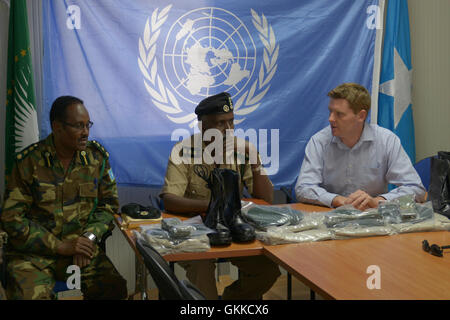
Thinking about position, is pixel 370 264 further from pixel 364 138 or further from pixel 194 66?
pixel 194 66

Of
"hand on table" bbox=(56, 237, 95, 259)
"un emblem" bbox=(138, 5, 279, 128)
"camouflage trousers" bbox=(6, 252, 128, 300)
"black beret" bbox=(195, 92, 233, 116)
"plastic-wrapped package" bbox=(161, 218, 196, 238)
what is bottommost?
"camouflage trousers" bbox=(6, 252, 128, 300)

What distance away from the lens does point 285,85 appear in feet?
12.1

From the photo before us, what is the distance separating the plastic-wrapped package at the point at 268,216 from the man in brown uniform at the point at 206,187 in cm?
48

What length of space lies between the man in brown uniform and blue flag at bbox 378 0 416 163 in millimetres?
1766

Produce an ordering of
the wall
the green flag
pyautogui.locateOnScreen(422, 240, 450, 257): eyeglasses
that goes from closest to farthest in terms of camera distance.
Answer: pyautogui.locateOnScreen(422, 240, 450, 257): eyeglasses < the green flag < the wall

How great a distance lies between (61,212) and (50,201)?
0.08 meters

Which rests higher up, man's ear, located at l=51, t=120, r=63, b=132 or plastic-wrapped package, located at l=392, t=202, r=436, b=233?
man's ear, located at l=51, t=120, r=63, b=132

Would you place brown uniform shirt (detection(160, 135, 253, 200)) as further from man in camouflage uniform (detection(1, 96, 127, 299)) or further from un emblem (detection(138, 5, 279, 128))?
un emblem (detection(138, 5, 279, 128))

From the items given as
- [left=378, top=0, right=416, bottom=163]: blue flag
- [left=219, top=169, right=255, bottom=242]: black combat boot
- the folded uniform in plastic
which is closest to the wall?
[left=378, top=0, right=416, bottom=163]: blue flag

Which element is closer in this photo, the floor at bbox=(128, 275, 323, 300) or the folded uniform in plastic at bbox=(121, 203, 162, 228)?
the folded uniform in plastic at bbox=(121, 203, 162, 228)

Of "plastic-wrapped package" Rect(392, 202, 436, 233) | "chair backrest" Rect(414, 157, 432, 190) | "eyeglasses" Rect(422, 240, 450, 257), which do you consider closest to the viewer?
"eyeglasses" Rect(422, 240, 450, 257)

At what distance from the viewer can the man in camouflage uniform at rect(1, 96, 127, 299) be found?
7.27 feet

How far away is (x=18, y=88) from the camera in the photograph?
296 cm
